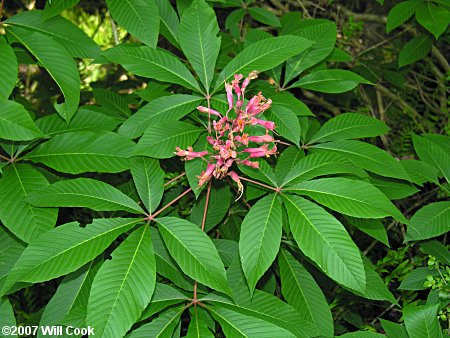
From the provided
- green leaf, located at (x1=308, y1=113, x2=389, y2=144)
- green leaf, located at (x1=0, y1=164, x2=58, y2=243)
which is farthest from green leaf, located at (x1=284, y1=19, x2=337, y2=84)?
green leaf, located at (x1=0, y1=164, x2=58, y2=243)

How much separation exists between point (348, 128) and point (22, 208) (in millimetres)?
1157

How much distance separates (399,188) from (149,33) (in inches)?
40.6

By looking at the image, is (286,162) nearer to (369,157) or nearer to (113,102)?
(369,157)

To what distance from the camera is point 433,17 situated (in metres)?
2.29

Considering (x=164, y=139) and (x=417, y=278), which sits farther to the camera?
(x=417, y=278)

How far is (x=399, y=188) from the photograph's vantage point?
6.27 ft

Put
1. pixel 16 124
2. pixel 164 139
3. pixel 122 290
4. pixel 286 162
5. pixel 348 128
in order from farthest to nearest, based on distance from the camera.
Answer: pixel 348 128 → pixel 286 162 → pixel 164 139 → pixel 16 124 → pixel 122 290

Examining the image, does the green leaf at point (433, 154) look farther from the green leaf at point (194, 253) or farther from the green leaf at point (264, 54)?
the green leaf at point (194, 253)

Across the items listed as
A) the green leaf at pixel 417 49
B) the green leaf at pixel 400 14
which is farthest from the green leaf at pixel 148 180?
the green leaf at pixel 417 49

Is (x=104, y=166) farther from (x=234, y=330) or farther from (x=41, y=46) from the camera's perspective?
(x=234, y=330)

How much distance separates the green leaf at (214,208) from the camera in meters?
2.01

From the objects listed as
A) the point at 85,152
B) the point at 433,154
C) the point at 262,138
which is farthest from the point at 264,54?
the point at 433,154

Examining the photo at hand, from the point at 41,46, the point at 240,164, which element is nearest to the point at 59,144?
the point at 41,46

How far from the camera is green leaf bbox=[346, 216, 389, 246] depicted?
5.85 ft
